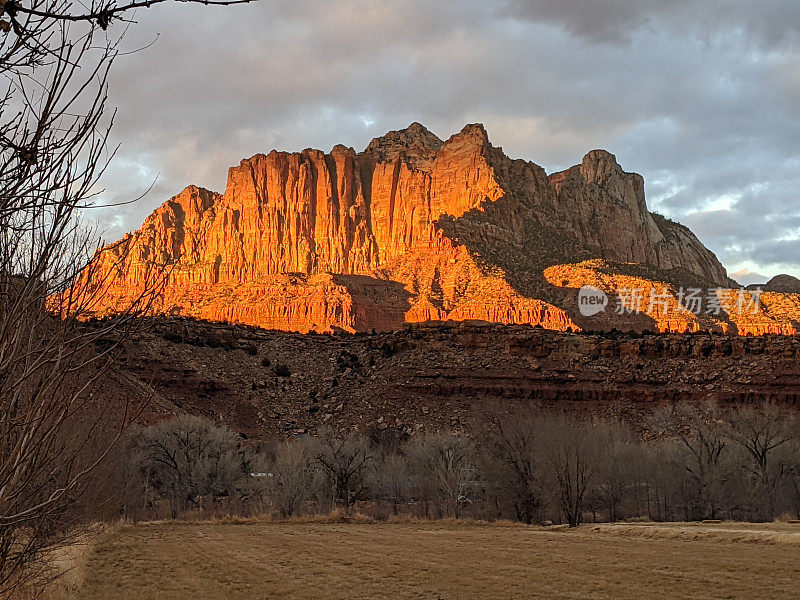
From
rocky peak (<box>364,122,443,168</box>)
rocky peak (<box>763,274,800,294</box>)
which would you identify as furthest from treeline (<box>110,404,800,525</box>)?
rocky peak (<box>364,122,443,168</box>)

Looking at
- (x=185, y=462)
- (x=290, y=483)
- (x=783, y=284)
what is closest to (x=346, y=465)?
(x=290, y=483)

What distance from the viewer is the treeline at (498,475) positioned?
46.4m

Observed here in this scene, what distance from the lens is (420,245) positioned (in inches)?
5271

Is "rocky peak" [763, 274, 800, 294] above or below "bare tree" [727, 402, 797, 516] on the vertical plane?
above

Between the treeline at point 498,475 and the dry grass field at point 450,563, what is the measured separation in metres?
5.48

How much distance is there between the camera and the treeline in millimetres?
46375

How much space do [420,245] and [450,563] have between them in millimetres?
105861

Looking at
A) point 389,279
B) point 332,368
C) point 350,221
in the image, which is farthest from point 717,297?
point 350,221

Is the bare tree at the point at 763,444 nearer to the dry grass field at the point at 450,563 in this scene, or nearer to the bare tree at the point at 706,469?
the bare tree at the point at 706,469

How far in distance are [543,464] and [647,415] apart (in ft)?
78.0

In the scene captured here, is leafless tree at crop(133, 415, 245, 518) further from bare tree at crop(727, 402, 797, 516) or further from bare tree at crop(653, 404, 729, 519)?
bare tree at crop(727, 402, 797, 516)

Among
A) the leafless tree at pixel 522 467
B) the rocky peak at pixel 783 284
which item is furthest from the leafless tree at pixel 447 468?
the rocky peak at pixel 783 284

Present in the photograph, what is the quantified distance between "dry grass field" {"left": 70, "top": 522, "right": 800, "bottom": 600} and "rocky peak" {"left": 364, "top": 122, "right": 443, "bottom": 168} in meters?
133

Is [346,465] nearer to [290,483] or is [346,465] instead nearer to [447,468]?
[290,483]
